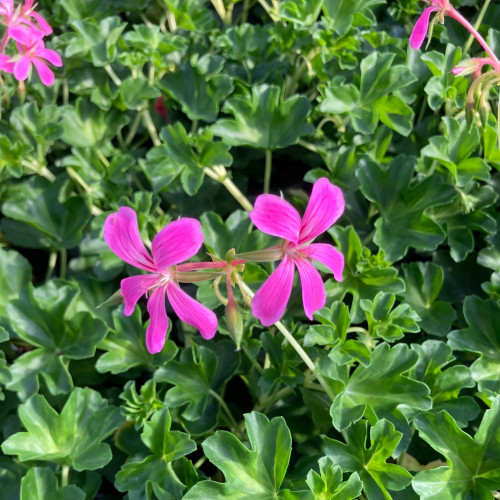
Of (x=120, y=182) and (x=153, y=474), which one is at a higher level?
(x=120, y=182)

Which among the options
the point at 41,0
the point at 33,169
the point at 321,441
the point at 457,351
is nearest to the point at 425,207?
the point at 457,351

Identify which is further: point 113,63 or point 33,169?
point 113,63

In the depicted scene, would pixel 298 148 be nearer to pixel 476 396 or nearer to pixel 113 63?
pixel 113 63

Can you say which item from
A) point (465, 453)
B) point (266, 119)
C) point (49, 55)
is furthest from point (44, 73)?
point (465, 453)

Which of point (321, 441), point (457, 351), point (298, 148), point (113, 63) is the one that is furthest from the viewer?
point (113, 63)

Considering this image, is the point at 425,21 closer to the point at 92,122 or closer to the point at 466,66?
the point at 466,66
